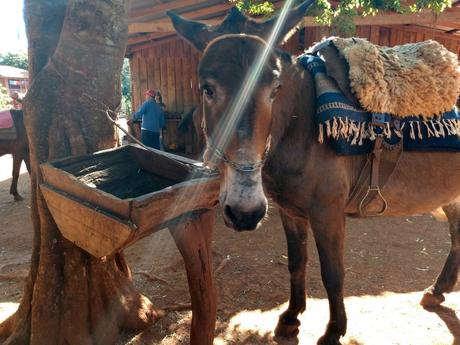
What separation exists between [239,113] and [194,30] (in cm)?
68

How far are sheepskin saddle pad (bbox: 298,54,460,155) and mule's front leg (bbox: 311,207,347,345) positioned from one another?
437mm

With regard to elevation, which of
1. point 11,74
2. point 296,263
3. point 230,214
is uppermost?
point 11,74

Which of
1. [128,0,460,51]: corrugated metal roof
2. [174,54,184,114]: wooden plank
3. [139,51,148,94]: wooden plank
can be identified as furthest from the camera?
[139,51,148,94]: wooden plank

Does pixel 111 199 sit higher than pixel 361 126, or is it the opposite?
pixel 361 126

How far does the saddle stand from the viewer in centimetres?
217

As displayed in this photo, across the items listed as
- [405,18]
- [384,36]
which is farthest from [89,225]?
[384,36]

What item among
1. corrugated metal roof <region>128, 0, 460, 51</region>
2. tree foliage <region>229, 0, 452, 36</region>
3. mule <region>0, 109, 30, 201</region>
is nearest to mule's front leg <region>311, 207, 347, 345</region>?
tree foliage <region>229, 0, 452, 36</region>

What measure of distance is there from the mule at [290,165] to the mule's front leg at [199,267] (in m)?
0.37

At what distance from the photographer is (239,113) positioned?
5.20 ft

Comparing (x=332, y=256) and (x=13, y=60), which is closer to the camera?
(x=332, y=256)

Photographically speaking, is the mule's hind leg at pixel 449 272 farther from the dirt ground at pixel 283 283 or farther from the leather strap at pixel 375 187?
the leather strap at pixel 375 187

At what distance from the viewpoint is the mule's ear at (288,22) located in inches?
74.0

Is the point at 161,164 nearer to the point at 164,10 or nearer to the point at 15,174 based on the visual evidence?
the point at 164,10

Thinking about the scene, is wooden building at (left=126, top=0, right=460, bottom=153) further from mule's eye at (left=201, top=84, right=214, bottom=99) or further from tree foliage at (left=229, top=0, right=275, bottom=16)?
mule's eye at (left=201, top=84, right=214, bottom=99)
